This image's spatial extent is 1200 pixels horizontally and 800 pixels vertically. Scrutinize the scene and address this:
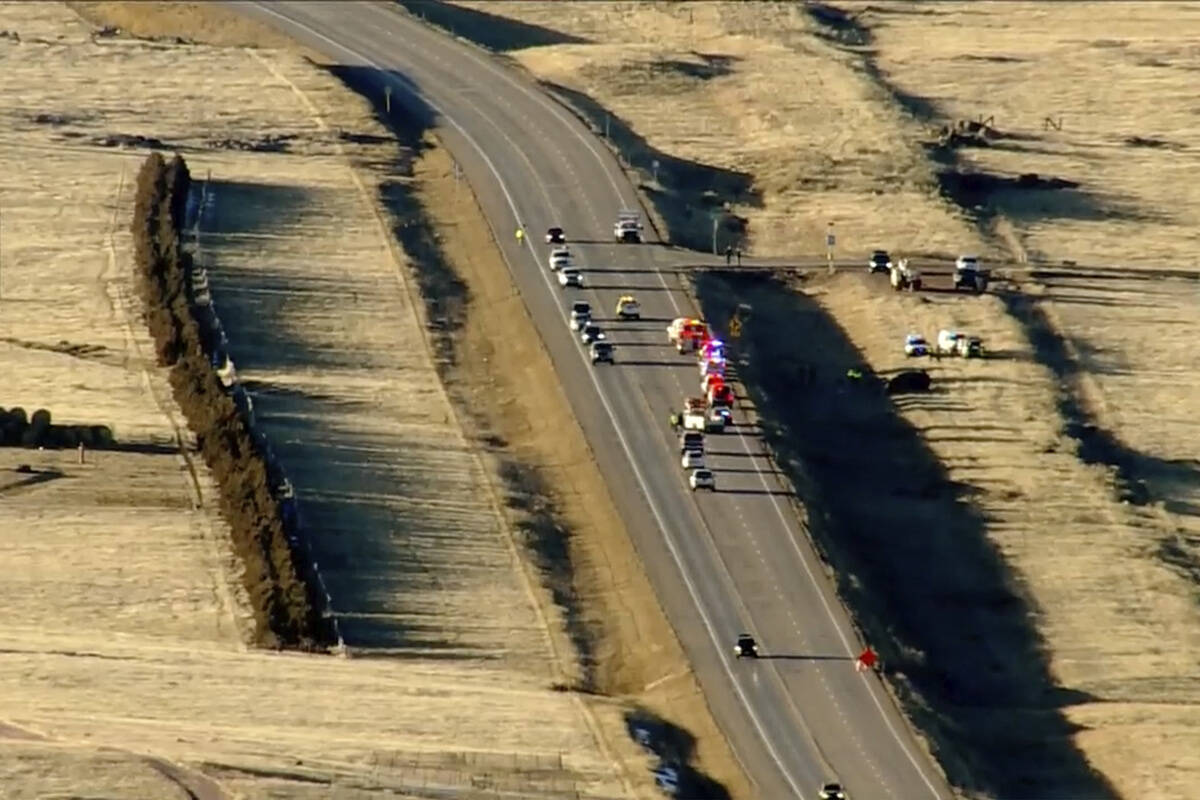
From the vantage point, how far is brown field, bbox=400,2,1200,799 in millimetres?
120125

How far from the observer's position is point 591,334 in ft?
473

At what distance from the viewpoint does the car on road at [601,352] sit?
Answer: 465 feet

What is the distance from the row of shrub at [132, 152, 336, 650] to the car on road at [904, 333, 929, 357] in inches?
1049

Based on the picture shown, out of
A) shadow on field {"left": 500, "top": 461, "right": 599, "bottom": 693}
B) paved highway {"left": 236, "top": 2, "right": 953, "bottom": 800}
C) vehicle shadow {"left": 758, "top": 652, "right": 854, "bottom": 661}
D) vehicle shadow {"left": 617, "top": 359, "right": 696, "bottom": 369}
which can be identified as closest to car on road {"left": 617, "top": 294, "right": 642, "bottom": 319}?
paved highway {"left": 236, "top": 2, "right": 953, "bottom": 800}

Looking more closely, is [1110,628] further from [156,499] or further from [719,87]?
[719,87]

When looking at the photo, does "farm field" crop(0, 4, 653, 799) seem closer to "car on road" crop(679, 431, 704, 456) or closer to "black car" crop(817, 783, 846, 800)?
"black car" crop(817, 783, 846, 800)

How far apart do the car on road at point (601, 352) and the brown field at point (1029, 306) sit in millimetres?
10193

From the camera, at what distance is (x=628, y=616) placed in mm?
117438

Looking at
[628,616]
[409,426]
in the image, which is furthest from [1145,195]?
[628,616]

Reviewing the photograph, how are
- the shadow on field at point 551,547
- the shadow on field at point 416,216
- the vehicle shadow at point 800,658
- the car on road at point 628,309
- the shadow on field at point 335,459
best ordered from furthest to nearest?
the shadow on field at point 416,216 → the car on road at point 628,309 → the shadow on field at point 335,459 → the shadow on field at point 551,547 → the vehicle shadow at point 800,658

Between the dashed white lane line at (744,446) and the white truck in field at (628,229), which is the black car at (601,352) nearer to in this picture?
the dashed white lane line at (744,446)

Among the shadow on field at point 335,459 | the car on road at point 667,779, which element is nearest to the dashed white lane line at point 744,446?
the car on road at point 667,779

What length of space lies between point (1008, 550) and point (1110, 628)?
295 inches

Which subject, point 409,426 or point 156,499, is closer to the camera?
point 156,499
